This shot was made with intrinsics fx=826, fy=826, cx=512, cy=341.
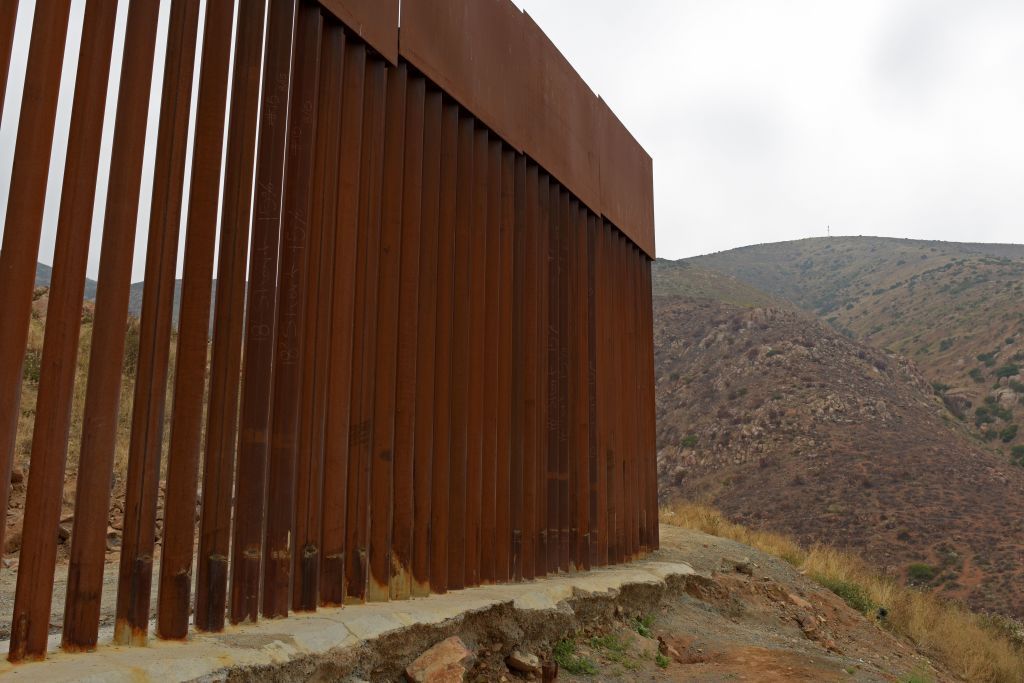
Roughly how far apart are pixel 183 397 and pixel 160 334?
34cm

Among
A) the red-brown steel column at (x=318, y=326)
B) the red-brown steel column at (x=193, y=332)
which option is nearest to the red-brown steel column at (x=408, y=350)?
the red-brown steel column at (x=318, y=326)

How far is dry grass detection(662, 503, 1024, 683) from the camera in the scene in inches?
431

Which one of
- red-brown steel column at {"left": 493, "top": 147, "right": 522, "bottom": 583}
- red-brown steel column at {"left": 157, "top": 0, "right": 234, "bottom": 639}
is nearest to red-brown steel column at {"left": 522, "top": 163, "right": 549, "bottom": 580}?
red-brown steel column at {"left": 493, "top": 147, "right": 522, "bottom": 583}

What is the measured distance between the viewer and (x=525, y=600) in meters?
6.13

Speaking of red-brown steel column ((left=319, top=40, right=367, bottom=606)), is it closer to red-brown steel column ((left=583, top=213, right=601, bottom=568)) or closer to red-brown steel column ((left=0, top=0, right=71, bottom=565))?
red-brown steel column ((left=0, top=0, right=71, bottom=565))

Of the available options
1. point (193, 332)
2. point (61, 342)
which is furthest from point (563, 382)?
point (61, 342)

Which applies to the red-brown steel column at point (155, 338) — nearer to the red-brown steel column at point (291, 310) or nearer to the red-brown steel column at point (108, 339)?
the red-brown steel column at point (108, 339)

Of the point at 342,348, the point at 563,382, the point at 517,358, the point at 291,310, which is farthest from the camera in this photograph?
the point at 563,382

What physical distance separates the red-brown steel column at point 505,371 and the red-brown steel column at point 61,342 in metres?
3.87

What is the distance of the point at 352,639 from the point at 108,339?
78.7 inches

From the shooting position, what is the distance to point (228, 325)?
4.33m

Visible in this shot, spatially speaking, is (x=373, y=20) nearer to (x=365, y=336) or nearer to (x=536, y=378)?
(x=365, y=336)

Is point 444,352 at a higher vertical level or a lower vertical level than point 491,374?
higher

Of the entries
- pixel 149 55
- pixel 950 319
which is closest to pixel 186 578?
pixel 149 55
